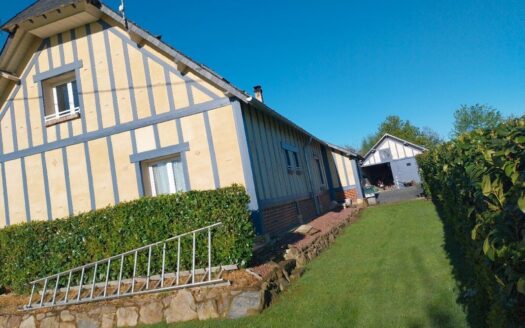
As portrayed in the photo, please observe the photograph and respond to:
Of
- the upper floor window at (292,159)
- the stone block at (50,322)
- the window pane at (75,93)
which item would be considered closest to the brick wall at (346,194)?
the upper floor window at (292,159)

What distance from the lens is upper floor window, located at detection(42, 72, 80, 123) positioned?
33.2 ft

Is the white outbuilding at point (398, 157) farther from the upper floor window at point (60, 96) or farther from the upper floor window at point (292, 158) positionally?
the upper floor window at point (60, 96)

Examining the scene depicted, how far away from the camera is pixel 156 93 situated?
29.6 feet

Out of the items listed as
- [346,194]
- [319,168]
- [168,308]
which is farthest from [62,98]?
[346,194]

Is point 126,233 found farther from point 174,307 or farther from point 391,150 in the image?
point 391,150

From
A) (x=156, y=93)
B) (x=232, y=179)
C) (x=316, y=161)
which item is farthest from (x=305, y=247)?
(x=316, y=161)

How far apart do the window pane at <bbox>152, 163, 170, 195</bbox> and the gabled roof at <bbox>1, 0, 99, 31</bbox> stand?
14.6ft

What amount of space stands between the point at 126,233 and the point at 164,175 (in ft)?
10.1

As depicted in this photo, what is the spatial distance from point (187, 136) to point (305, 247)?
12.6 feet

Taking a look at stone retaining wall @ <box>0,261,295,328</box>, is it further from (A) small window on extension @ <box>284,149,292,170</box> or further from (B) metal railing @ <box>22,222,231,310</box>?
(A) small window on extension @ <box>284,149,292,170</box>

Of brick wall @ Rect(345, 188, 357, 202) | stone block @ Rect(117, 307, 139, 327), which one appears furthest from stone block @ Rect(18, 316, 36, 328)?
brick wall @ Rect(345, 188, 357, 202)

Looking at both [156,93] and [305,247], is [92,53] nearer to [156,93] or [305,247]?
[156,93]

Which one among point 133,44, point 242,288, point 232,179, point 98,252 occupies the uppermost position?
point 133,44

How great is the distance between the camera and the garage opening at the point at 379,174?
1532 inches
